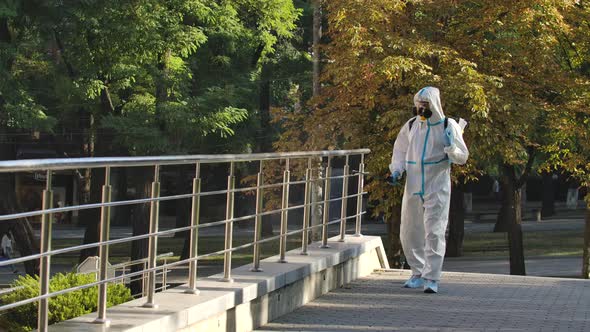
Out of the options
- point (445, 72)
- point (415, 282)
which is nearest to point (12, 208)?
point (445, 72)

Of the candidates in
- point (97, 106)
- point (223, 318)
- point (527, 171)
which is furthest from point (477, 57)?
point (97, 106)

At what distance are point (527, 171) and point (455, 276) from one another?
53.8 ft

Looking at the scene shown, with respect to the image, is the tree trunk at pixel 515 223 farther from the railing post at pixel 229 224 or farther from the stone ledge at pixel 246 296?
the railing post at pixel 229 224

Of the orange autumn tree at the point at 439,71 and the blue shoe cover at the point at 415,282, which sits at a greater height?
the orange autumn tree at the point at 439,71

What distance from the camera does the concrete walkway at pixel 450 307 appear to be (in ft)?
28.3

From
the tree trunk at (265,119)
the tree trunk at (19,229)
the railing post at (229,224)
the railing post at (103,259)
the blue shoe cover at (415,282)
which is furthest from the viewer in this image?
the tree trunk at (265,119)

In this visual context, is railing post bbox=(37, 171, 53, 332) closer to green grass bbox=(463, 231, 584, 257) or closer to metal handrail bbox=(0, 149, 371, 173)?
metal handrail bbox=(0, 149, 371, 173)

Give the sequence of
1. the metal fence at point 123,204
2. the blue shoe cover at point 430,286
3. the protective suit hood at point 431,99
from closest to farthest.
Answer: the metal fence at point 123,204 < the protective suit hood at point 431,99 < the blue shoe cover at point 430,286

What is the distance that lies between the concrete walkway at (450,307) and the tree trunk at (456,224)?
26486 millimetres

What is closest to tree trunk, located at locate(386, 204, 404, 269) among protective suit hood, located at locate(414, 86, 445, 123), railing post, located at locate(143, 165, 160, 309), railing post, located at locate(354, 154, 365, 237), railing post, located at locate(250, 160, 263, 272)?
railing post, located at locate(354, 154, 365, 237)

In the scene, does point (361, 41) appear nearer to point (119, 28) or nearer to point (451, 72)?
point (451, 72)

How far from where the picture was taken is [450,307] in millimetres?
9812

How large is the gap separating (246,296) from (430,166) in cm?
340

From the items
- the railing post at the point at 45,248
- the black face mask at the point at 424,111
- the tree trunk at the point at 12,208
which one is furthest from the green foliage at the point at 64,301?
the tree trunk at the point at 12,208
